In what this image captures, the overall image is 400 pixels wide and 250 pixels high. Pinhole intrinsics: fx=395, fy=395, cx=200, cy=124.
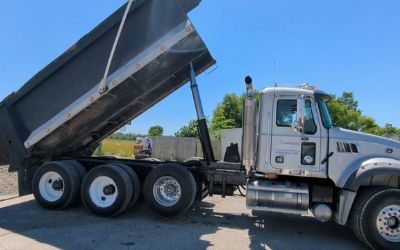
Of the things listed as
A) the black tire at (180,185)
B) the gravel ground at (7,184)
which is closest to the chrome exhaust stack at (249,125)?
the black tire at (180,185)

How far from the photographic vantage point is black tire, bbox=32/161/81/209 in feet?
27.2

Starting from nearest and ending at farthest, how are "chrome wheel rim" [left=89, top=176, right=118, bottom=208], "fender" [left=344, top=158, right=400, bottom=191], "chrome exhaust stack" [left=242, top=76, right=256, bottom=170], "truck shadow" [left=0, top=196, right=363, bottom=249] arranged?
"truck shadow" [left=0, top=196, right=363, bottom=249] → "fender" [left=344, top=158, right=400, bottom=191] → "chrome exhaust stack" [left=242, top=76, right=256, bottom=170] → "chrome wheel rim" [left=89, top=176, right=118, bottom=208]

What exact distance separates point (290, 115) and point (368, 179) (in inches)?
68.2

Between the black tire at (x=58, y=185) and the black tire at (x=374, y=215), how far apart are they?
558 cm

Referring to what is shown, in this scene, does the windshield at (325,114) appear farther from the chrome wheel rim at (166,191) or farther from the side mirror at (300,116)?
the chrome wheel rim at (166,191)

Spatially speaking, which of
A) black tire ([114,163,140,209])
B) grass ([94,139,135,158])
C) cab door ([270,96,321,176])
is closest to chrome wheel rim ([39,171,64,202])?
black tire ([114,163,140,209])

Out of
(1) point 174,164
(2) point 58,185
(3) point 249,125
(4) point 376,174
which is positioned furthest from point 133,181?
(4) point 376,174

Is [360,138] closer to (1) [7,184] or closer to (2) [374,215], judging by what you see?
(2) [374,215]

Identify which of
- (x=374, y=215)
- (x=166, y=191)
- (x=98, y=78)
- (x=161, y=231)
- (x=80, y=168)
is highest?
(x=98, y=78)

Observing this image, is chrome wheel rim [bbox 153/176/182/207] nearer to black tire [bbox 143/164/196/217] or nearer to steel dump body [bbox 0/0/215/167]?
black tire [bbox 143/164/196/217]

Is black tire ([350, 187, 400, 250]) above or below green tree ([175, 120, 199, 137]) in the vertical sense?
below

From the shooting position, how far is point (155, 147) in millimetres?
29766

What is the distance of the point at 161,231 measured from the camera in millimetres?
7043

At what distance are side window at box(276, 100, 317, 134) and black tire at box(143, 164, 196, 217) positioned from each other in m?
2.05
